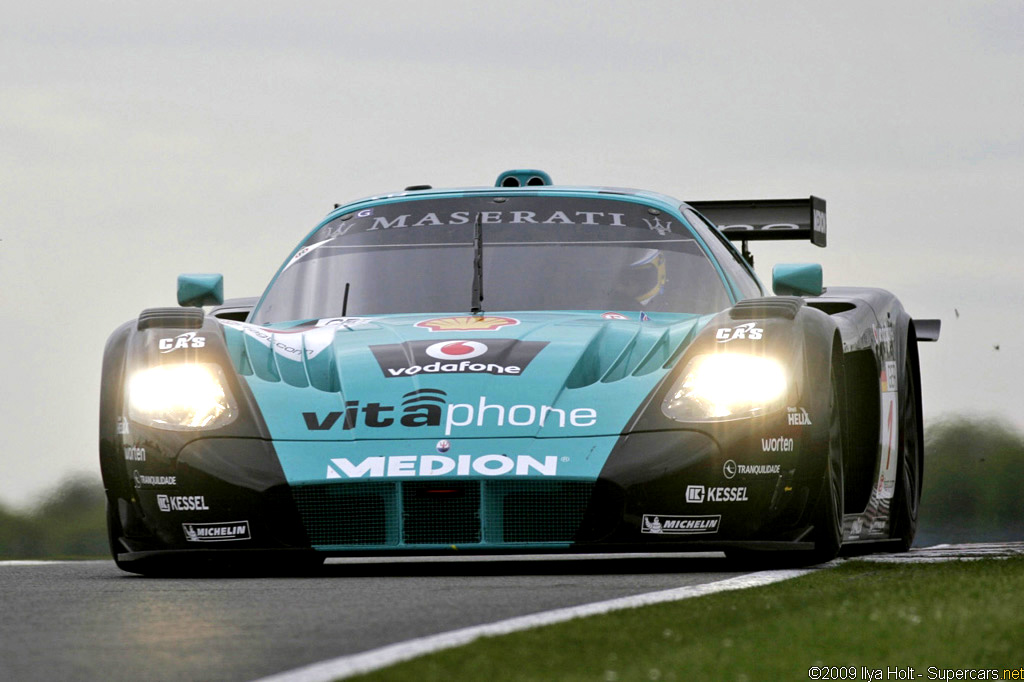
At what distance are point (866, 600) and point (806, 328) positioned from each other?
213cm

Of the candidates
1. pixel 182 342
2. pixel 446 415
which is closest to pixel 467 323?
pixel 446 415

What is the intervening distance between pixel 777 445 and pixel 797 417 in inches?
4.9

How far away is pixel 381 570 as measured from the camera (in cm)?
655

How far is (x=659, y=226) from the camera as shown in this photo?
308 inches


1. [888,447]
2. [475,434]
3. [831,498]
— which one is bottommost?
[888,447]

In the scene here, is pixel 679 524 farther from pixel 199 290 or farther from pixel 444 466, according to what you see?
pixel 199 290

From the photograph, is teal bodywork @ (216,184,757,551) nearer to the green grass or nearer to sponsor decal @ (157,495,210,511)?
sponsor decal @ (157,495,210,511)

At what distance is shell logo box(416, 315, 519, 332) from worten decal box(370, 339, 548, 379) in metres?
0.21

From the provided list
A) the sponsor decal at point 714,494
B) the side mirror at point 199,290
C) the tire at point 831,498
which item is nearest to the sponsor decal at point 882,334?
the tire at point 831,498

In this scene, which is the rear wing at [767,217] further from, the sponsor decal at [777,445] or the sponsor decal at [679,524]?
the sponsor decal at [679,524]

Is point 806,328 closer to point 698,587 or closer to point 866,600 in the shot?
point 698,587

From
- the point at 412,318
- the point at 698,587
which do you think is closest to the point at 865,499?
the point at 412,318

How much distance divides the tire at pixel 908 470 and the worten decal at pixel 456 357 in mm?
2660

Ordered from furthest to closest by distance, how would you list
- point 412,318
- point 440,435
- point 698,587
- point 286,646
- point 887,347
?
point 887,347 < point 412,318 < point 440,435 < point 698,587 < point 286,646
